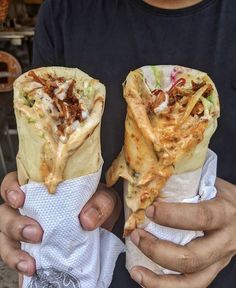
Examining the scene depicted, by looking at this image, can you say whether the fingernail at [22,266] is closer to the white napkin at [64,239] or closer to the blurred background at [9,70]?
the white napkin at [64,239]

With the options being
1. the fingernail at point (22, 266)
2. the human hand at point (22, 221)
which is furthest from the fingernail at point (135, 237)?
the fingernail at point (22, 266)

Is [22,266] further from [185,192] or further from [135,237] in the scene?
[185,192]

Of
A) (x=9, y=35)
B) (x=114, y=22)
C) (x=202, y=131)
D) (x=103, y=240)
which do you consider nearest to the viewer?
(x=202, y=131)

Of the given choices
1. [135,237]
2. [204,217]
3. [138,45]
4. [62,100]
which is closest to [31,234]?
[135,237]

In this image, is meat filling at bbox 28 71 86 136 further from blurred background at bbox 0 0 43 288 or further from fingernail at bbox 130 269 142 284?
blurred background at bbox 0 0 43 288

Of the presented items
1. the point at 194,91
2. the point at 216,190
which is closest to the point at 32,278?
the point at 216,190

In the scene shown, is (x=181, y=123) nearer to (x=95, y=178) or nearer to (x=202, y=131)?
(x=202, y=131)
